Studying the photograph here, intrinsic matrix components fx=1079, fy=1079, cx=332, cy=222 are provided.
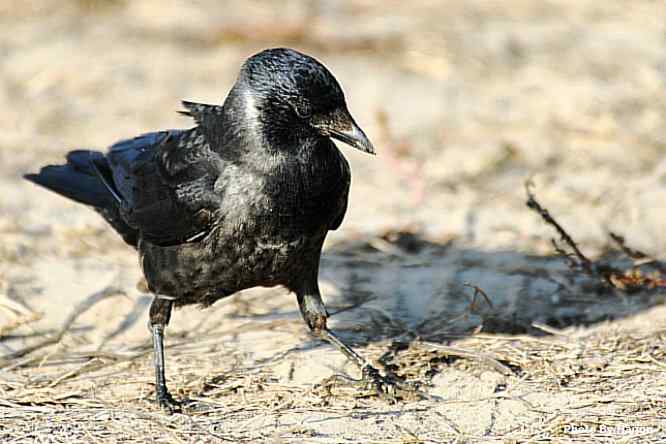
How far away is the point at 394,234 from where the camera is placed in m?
6.22

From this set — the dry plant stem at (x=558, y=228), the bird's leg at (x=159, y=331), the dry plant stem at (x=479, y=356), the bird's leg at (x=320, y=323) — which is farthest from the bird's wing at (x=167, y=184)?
the dry plant stem at (x=558, y=228)

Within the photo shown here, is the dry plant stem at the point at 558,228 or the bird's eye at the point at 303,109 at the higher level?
the bird's eye at the point at 303,109

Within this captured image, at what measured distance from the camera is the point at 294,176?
4.09m

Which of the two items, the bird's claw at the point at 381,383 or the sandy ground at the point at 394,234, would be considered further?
the bird's claw at the point at 381,383

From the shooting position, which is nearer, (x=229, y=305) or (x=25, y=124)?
(x=229, y=305)

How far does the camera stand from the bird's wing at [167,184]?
426cm

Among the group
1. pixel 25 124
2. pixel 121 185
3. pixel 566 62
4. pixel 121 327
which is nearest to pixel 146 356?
pixel 121 327

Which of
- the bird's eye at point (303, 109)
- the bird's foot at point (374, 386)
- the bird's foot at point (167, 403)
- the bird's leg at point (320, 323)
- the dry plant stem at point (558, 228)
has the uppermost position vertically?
the bird's eye at point (303, 109)

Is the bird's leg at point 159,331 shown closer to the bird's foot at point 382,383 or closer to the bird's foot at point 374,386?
the bird's foot at point 374,386

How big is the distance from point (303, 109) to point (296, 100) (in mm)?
43

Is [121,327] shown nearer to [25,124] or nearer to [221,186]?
[221,186]

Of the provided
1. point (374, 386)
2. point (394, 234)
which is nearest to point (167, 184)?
point (374, 386)

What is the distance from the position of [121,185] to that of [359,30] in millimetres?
4724

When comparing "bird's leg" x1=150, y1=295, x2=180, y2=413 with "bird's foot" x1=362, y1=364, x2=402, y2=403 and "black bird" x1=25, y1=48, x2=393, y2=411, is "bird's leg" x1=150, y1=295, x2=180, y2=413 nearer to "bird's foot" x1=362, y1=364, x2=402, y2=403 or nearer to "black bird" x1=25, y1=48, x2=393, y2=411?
"black bird" x1=25, y1=48, x2=393, y2=411
